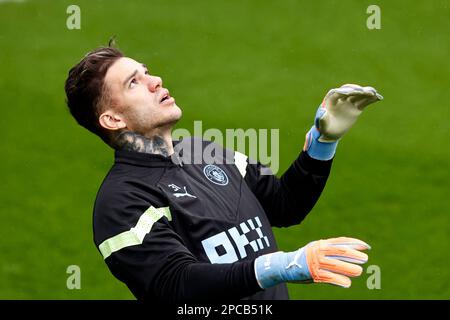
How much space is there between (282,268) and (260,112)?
712 cm

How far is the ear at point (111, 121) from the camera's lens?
5.46m

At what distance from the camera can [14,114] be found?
12.0 m

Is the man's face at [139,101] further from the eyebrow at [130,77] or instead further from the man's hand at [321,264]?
the man's hand at [321,264]

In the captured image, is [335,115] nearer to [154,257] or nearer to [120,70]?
[120,70]

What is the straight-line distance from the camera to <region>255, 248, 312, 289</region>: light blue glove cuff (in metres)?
4.53

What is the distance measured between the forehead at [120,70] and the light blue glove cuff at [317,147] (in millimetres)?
937

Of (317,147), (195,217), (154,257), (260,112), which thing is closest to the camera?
(154,257)

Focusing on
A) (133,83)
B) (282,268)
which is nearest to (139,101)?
(133,83)

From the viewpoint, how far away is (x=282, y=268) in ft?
15.0

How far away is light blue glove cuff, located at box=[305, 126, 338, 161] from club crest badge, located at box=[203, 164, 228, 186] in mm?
461

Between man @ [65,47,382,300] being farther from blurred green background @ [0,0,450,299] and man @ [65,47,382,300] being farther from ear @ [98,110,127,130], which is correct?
blurred green background @ [0,0,450,299]

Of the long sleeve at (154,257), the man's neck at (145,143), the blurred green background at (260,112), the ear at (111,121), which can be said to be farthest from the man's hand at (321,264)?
the blurred green background at (260,112)

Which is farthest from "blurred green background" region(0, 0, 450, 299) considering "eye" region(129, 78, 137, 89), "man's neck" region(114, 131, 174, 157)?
"eye" region(129, 78, 137, 89)

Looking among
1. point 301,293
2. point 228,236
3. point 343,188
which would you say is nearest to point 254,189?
point 228,236
